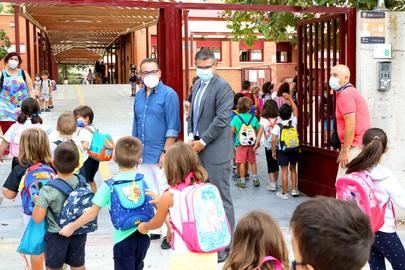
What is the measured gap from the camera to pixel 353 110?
5496 mm

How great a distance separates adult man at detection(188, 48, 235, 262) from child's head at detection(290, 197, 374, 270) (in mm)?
3320

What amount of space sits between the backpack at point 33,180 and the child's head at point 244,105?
460 centimetres

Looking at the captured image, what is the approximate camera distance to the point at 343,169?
5.69 meters

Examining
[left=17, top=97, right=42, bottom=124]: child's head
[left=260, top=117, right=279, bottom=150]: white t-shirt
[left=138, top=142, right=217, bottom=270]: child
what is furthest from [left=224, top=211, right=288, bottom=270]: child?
[left=260, top=117, right=279, bottom=150]: white t-shirt

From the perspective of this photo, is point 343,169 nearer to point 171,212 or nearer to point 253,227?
point 171,212

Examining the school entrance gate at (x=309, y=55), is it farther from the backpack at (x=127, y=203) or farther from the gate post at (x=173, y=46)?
the backpack at (x=127, y=203)

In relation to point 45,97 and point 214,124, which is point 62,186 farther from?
point 45,97

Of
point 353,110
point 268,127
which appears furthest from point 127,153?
point 268,127

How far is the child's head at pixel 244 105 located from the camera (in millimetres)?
8461

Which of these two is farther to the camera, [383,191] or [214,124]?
[214,124]

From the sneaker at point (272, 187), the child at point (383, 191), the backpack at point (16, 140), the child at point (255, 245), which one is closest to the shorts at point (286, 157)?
the sneaker at point (272, 187)

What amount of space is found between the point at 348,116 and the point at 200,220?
8.70 ft

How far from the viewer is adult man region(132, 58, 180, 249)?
5.43m

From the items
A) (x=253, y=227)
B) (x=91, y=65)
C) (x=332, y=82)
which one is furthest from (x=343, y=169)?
(x=91, y=65)
